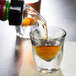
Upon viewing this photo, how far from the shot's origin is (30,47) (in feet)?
2.91

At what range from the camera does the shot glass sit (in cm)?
73

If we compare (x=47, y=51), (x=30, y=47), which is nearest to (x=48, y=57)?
(x=47, y=51)

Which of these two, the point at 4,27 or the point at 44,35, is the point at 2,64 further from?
the point at 4,27

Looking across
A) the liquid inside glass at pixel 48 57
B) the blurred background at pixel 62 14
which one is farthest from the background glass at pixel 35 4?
the liquid inside glass at pixel 48 57

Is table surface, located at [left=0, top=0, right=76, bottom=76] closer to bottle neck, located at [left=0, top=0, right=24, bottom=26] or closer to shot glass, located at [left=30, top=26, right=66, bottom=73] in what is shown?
shot glass, located at [left=30, top=26, right=66, bottom=73]

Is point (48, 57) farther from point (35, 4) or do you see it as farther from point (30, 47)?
point (35, 4)

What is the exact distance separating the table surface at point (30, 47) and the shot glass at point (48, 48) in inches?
0.8

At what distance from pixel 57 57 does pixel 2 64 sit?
15 centimetres

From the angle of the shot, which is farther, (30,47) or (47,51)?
(30,47)

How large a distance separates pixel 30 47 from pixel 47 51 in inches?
6.2

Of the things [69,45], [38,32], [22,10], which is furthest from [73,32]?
[22,10]

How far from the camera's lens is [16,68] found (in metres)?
0.78

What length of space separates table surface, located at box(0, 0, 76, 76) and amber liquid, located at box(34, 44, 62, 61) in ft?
0.14

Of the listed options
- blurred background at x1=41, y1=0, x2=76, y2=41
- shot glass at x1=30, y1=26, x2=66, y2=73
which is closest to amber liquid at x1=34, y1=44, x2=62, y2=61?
shot glass at x1=30, y1=26, x2=66, y2=73
